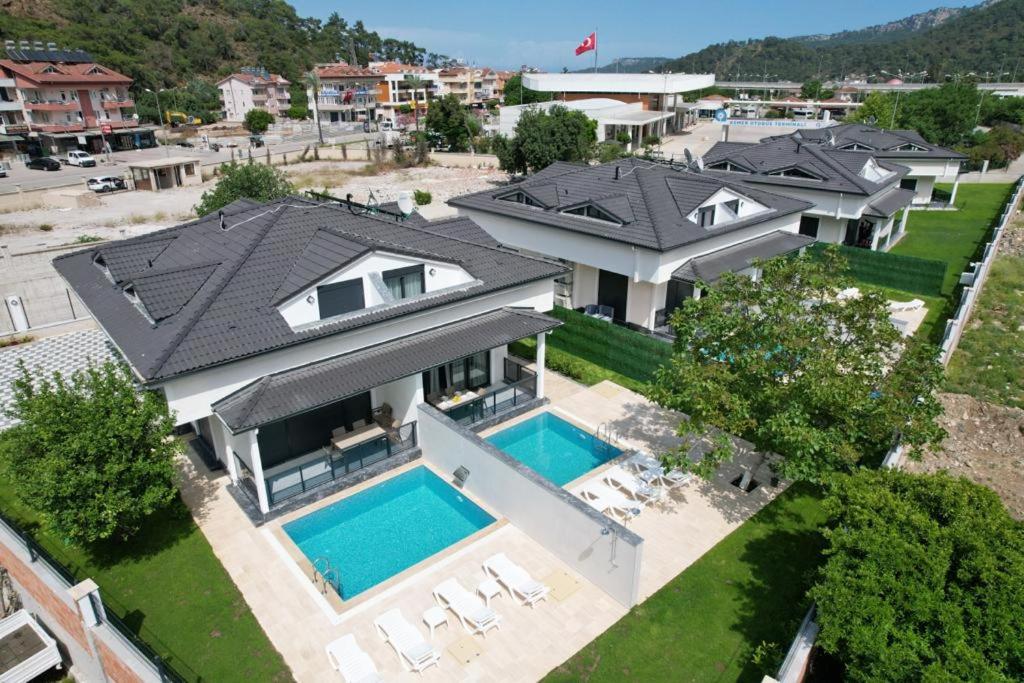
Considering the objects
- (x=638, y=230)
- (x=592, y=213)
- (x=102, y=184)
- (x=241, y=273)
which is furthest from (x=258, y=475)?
(x=102, y=184)

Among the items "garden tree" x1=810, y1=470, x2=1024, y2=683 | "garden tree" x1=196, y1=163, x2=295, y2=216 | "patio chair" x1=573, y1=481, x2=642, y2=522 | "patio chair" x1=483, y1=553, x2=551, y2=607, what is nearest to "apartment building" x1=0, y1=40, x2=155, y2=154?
"garden tree" x1=196, y1=163, x2=295, y2=216

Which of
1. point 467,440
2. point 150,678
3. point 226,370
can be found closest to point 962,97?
point 467,440

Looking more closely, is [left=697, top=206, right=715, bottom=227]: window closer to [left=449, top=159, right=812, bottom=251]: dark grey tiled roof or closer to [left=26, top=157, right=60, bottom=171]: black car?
[left=449, top=159, right=812, bottom=251]: dark grey tiled roof

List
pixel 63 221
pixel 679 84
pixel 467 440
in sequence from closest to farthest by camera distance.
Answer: pixel 467 440 → pixel 63 221 → pixel 679 84

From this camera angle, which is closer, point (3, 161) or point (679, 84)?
point (3, 161)

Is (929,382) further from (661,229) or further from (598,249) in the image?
(598,249)

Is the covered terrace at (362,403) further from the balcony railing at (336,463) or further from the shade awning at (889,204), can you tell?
the shade awning at (889,204)
